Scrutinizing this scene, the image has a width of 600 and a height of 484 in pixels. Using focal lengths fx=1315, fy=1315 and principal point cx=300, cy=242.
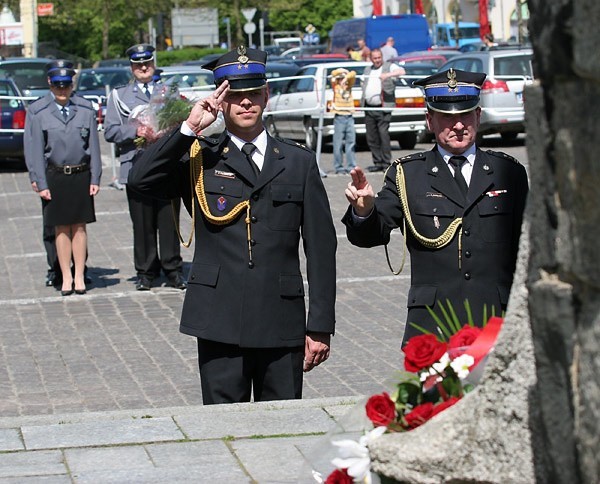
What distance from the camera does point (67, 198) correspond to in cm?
1155

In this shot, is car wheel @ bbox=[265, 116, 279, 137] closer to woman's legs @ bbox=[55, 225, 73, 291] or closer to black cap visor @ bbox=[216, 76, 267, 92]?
woman's legs @ bbox=[55, 225, 73, 291]

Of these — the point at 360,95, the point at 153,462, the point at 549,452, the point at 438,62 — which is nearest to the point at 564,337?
the point at 549,452

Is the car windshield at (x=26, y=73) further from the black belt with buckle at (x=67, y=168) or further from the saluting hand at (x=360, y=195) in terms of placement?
the saluting hand at (x=360, y=195)

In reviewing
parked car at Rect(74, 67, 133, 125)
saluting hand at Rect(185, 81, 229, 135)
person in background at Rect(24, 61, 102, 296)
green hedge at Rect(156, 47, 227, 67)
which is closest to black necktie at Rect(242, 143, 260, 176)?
saluting hand at Rect(185, 81, 229, 135)

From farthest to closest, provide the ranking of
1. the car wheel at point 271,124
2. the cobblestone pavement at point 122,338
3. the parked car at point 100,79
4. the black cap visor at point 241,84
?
the parked car at point 100,79
the car wheel at point 271,124
the cobblestone pavement at point 122,338
the black cap visor at point 241,84

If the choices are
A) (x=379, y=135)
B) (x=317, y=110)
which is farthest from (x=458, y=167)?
(x=317, y=110)

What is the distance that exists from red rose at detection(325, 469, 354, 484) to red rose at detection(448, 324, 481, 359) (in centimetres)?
42

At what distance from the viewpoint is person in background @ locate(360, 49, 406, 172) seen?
20.1 metres

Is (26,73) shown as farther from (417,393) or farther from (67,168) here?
(417,393)

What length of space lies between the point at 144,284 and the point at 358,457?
848 cm

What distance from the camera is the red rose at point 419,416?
3.36m

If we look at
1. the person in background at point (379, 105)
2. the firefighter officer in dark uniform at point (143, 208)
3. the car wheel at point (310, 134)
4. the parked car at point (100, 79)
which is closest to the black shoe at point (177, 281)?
the firefighter officer in dark uniform at point (143, 208)

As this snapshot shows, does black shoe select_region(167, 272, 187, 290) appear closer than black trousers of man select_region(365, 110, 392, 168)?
Yes

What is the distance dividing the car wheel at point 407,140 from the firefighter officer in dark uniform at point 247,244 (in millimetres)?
17732
